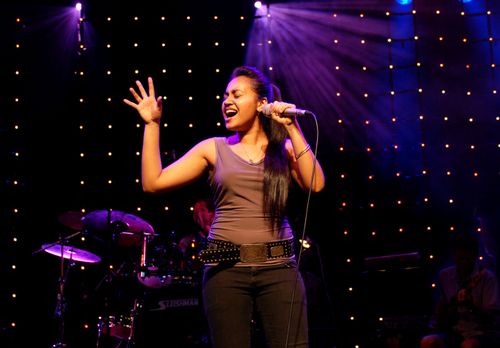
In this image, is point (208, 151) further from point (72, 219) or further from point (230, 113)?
point (72, 219)

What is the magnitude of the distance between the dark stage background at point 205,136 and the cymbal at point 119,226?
3.19 ft

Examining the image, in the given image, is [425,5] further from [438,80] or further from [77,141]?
[77,141]

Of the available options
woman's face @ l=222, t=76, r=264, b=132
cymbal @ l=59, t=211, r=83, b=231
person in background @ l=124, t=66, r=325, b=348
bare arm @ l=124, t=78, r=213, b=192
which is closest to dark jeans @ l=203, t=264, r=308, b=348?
person in background @ l=124, t=66, r=325, b=348

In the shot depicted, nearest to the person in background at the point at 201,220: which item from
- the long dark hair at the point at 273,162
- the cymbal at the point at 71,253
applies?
the cymbal at the point at 71,253

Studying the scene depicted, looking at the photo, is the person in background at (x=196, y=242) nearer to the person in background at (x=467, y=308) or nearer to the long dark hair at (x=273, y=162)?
the person in background at (x=467, y=308)

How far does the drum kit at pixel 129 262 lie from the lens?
4883 millimetres

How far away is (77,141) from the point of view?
618 centimetres

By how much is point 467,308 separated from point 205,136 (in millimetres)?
3120

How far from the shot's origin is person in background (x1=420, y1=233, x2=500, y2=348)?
4.66 m

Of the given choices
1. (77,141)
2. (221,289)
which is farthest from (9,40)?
(221,289)

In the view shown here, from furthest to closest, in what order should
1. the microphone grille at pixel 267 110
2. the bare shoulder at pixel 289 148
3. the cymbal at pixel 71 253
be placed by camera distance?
1. the cymbal at pixel 71 253
2. the bare shoulder at pixel 289 148
3. the microphone grille at pixel 267 110

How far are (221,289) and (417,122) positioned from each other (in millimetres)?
4943

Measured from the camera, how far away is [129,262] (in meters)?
5.40

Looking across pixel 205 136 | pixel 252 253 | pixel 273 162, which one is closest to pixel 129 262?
pixel 205 136
